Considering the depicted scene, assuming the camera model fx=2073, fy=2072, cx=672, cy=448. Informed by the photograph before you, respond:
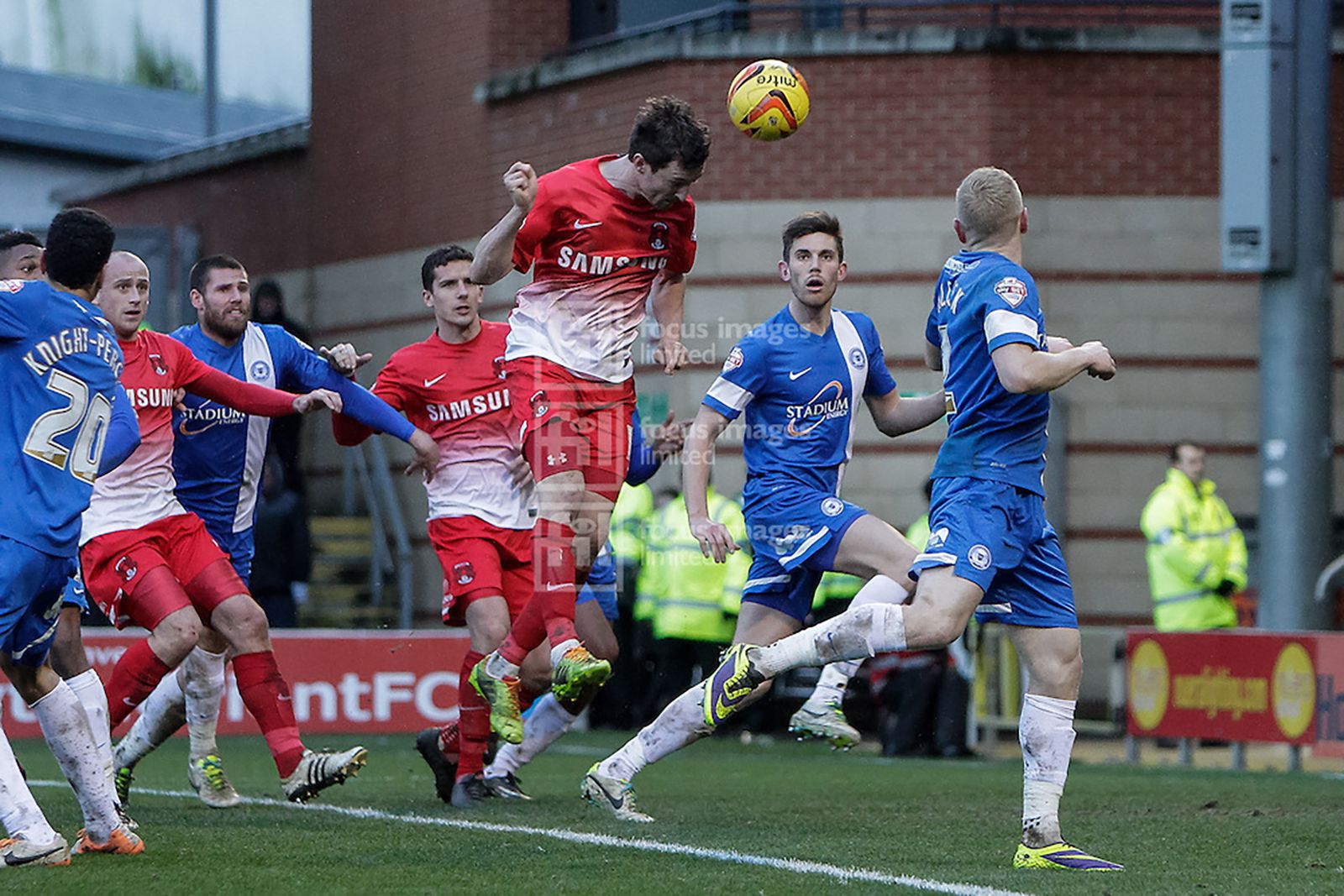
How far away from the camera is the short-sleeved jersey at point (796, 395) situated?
29.2ft

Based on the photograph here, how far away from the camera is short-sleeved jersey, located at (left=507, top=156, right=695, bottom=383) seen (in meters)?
8.43

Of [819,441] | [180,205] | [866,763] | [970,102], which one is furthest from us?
[180,205]

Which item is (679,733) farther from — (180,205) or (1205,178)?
(180,205)


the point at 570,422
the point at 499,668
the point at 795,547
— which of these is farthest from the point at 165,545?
the point at 795,547

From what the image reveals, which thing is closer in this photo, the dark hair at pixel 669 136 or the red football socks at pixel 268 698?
the dark hair at pixel 669 136

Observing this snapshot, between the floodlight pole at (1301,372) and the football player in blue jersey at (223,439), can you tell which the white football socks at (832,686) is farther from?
the floodlight pole at (1301,372)

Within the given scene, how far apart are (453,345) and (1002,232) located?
3738 millimetres

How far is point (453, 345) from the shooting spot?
10133mm

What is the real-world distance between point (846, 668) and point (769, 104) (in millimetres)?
2593

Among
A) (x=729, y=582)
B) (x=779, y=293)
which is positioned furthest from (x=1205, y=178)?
(x=729, y=582)

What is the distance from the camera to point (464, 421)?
10.0 metres

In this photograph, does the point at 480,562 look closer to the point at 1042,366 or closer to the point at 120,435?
the point at 120,435

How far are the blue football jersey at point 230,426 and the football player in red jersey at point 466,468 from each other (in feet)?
1.25

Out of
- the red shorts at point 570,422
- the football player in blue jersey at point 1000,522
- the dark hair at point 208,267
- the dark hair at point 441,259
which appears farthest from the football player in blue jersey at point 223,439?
the football player in blue jersey at point 1000,522
